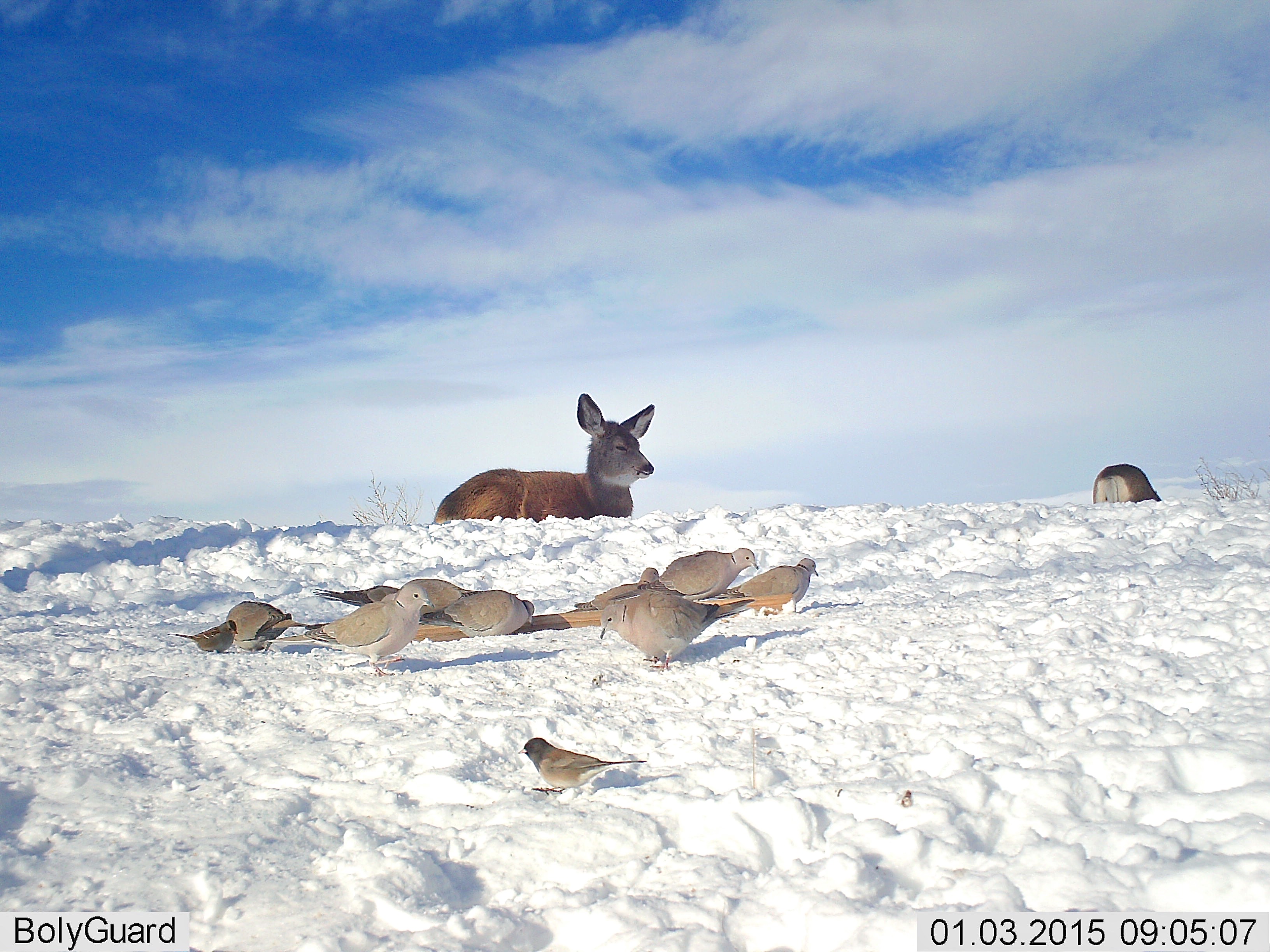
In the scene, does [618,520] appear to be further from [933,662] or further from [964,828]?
[964,828]

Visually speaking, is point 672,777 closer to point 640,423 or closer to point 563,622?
point 563,622

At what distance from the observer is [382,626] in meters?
5.43

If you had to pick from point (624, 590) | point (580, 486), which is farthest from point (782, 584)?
point (580, 486)

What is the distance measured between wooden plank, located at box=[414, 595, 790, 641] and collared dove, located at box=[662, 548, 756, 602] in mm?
110

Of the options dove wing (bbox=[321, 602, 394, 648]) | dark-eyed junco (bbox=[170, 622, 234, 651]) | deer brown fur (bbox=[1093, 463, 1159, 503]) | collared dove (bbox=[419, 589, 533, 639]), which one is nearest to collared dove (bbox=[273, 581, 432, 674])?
dove wing (bbox=[321, 602, 394, 648])

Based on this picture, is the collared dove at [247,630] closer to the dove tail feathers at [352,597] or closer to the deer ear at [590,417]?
the dove tail feathers at [352,597]

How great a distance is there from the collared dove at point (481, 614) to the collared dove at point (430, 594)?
5.2 inches

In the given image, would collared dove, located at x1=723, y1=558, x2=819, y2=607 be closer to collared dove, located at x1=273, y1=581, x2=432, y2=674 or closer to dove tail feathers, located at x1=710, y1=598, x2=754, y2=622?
dove tail feathers, located at x1=710, y1=598, x2=754, y2=622

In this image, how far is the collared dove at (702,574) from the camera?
7.05 m

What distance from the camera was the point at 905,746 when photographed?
14.3 feet
